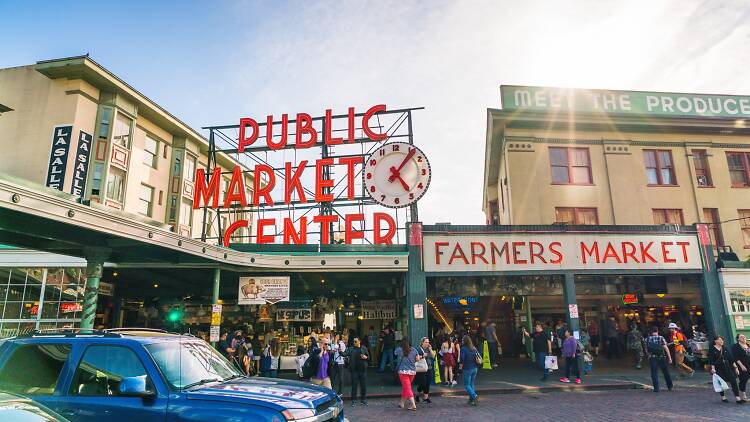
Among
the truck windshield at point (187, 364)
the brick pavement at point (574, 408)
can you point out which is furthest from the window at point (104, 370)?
the brick pavement at point (574, 408)

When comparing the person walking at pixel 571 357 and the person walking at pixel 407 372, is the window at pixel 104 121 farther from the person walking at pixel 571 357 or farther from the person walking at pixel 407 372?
the person walking at pixel 571 357

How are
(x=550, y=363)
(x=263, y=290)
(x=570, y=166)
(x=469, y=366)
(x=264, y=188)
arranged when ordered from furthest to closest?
1. (x=570, y=166)
2. (x=264, y=188)
3. (x=263, y=290)
4. (x=550, y=363)
5. (x=469, y=366)

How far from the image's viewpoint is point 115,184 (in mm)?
28750

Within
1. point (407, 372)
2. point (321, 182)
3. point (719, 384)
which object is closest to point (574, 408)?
point (719, 384)

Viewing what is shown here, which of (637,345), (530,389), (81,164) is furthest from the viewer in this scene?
(81,164)

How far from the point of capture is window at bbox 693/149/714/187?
24.8 metres

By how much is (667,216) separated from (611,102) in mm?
6659

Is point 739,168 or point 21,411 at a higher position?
point 739,168

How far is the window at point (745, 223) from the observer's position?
24.0m

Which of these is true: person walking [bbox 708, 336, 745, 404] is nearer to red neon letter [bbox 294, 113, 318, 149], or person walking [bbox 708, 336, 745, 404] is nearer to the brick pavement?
the brick pavement

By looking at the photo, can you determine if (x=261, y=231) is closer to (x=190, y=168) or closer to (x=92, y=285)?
(x=92, y=285)

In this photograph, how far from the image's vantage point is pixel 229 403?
16.2 feet

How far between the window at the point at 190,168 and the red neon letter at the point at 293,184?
14.1 m

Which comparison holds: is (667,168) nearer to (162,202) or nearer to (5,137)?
(162,202)
